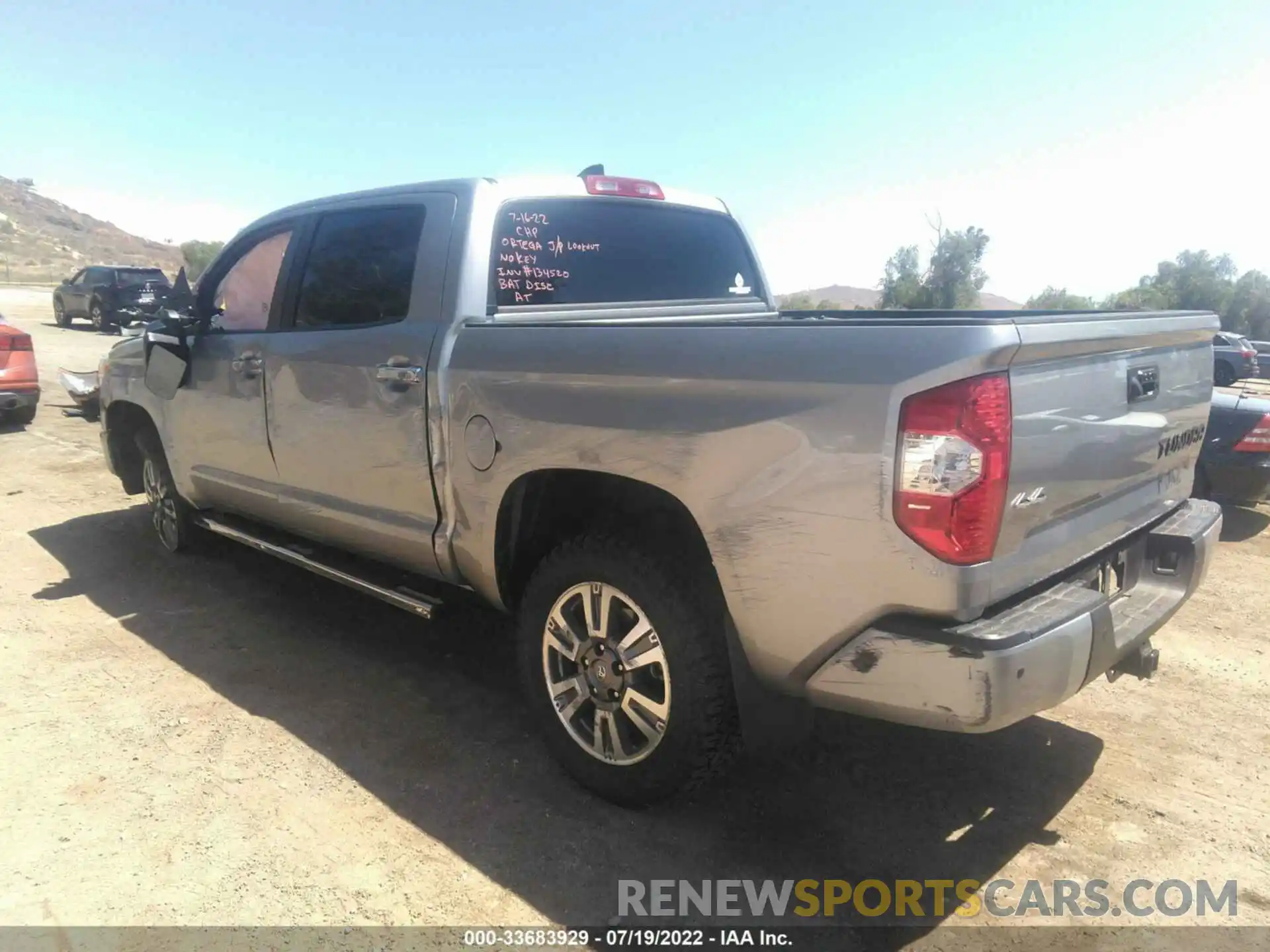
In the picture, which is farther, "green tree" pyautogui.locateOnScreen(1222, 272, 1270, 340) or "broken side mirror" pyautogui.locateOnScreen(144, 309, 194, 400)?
"green tree" pyautogui.locateOnScreen(1222, 272, 1270, 340)

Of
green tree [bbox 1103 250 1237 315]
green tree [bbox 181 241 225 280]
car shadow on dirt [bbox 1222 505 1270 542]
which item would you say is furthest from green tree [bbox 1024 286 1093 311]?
green tree [bbox 181 241 225 280]

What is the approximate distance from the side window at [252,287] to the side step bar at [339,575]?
1025mm

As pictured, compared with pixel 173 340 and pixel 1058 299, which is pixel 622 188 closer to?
pixel 173 340

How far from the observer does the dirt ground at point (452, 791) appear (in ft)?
8.00

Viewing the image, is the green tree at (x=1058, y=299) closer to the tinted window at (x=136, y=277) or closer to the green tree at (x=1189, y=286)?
the green tree at (x=1189, y=286)

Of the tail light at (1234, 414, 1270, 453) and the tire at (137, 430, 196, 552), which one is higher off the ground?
the tail light at (1234, 414, 1270, 453)

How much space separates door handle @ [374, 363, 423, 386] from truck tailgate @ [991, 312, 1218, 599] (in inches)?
78.2

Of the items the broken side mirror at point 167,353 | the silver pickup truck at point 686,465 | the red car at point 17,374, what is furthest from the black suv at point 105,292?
the silver pickup truck at point 686,465

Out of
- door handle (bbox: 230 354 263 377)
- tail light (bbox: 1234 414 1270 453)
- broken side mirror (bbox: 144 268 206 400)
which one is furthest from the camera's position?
tail light (bbox: 1234 414 1270 453)

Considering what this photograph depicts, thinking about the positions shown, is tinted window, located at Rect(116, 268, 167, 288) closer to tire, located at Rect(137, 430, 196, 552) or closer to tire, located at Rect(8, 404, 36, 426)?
tire, located at Rect(8, 404, 36, 426)

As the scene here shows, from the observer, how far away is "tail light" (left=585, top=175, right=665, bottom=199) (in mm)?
3582

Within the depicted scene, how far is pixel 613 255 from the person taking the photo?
3.62 metres

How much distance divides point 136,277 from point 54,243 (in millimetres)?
54319

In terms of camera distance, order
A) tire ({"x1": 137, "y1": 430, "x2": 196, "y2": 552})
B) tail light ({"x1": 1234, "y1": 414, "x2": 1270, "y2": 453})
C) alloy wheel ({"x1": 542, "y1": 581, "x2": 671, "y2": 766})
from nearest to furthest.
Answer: alloy wheel ({"x1": 542, "y1": 581, "x2": 671, "y2": 766}), tire ({"x1": 137, "y1": 430, "x2": 196, "y2": 552}), tail light ({"x1": 1234, "y1": 414, "x2": 1270, "y2": 453})
